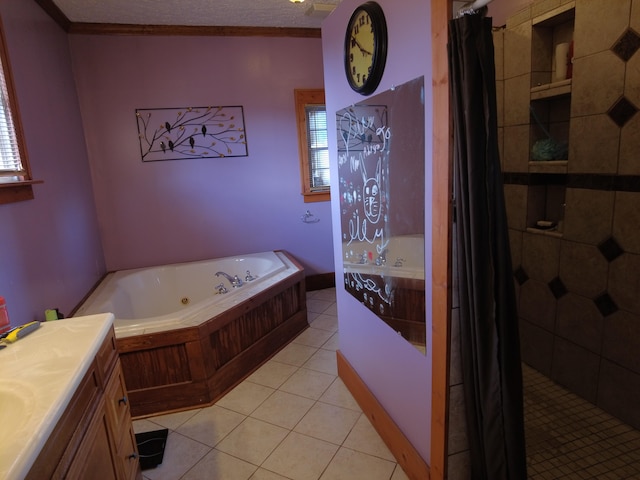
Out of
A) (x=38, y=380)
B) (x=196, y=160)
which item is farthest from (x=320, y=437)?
(x=196, y=160)

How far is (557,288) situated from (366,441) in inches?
52.9

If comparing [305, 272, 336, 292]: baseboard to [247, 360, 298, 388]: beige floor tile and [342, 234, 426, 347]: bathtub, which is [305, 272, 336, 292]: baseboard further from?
[342, 234, 426, 347]: bathtub

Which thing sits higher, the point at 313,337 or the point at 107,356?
the point at 107,356

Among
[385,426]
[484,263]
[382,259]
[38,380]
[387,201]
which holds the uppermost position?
[387,201]

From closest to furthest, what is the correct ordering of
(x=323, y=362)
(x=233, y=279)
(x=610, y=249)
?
(x=610, y=249) < (x=323, y=362) < (x=233, y=279)

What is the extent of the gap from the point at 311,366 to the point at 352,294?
824 mm

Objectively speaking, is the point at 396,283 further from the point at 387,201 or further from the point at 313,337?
the point at 313,337

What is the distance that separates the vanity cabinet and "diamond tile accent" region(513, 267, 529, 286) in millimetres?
2248

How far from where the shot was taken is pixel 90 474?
1.10 metres

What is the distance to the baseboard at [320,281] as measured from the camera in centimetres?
414

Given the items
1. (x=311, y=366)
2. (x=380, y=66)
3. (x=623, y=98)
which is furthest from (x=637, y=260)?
(x=311, y=366)

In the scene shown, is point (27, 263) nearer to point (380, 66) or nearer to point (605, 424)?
point (380, 66)

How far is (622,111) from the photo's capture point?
5.71ft

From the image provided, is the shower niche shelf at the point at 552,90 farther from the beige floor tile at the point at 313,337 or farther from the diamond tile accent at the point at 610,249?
the beige floor tile at the point at 313,337
